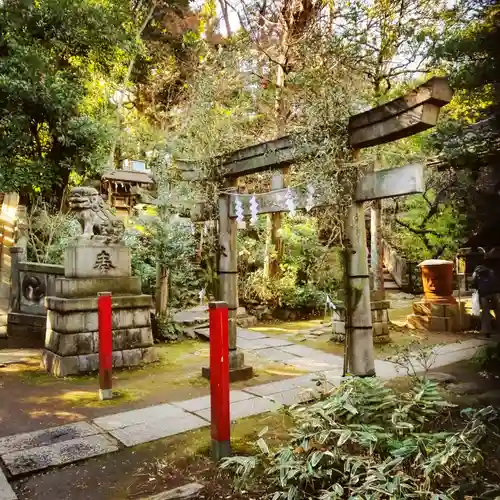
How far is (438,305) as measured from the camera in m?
11.0

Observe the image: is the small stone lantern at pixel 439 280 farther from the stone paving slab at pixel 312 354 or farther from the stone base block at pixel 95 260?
the stone base block at pixel 95 260

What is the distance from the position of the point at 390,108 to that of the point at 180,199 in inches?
236

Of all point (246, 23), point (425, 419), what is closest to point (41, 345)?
point (425, 419)

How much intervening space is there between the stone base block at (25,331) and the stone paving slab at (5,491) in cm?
653

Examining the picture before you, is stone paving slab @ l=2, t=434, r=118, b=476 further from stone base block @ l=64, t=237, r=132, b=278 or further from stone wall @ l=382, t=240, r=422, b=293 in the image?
stone wall @ l=382, t=240, r=422, b=293

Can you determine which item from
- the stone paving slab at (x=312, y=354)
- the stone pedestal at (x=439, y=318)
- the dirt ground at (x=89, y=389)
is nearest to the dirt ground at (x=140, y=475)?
the dirt ground at (x=89, y=389)

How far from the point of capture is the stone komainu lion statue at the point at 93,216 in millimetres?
8031

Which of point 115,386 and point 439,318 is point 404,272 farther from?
point 115,386

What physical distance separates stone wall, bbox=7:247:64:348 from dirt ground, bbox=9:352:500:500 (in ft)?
20.6

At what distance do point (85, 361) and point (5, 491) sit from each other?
4.01 meters

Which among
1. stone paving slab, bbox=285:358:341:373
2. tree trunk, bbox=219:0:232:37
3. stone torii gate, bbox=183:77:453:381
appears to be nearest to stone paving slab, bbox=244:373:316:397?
stone torii gate, bbox=183:77:453:381

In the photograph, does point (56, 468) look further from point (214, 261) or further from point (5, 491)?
point (214, 261)

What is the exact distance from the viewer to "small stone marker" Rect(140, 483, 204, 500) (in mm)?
3366

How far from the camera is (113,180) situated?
1988 cm
